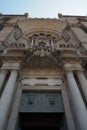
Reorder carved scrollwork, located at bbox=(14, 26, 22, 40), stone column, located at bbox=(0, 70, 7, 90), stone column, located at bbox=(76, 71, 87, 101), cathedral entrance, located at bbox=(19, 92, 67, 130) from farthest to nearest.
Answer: carved scrollwork, located at bbox=(14, 26, 22, 40)
stone column, located at bbox=(0, 70, 7, 90)
stone column, located at bbox=(76, 71, 87, 101)
cathedral entrance, located at bbox=(19, 92, 67, 130)

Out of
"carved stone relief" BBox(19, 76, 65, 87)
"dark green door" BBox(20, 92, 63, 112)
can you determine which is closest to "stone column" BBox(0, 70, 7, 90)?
"carved stone relief" BBox(19, 76, 65, 87)

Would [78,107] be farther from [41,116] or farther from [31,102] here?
[31,102]

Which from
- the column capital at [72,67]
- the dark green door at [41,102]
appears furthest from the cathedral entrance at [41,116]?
the column capital at [72,67]

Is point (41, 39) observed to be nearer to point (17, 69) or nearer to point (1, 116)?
point (17, 69)

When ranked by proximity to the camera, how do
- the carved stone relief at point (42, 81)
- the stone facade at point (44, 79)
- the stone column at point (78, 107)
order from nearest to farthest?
1. the stone column at point (78, 107)
2. the stone facade at point (44, 79)
3. the carved stone relief at point (42, 81)

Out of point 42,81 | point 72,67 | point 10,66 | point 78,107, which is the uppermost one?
point 10,66

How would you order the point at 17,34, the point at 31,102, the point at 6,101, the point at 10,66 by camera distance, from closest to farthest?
1. the point at 6,101
2. the point at 31,102
3. the point at 10,66
4. the point at 17,34

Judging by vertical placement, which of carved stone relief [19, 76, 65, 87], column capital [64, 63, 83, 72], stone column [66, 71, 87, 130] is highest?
column capital [64, 63, 83, 72]

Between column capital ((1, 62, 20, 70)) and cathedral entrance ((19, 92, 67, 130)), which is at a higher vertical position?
column capital ((1, 62, 20, 70))

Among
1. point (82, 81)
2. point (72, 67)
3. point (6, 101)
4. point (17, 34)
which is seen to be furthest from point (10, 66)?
point (17, 34)

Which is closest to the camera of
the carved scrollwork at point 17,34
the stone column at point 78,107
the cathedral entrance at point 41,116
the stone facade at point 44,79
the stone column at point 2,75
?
the stone column at point 78,107

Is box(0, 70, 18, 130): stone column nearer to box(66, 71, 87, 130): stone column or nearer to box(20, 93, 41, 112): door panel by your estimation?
box(20, 93, 41, 112): door panel

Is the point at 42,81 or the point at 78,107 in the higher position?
the point at 42,81

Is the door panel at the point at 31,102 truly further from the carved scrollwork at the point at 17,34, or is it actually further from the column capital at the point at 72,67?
the carved scrollwork at the point at 17,34
